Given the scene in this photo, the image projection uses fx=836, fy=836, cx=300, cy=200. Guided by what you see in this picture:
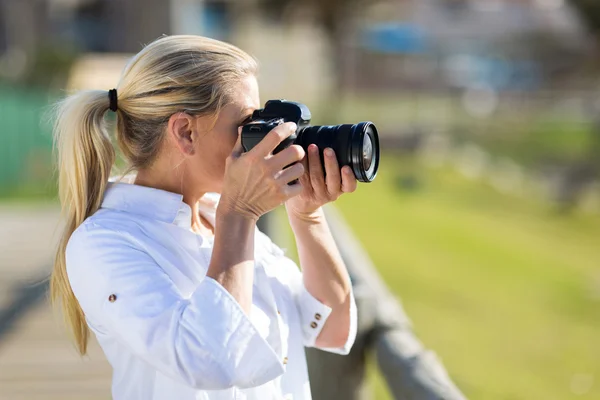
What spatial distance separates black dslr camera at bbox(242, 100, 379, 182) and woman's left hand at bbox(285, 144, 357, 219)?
15 mm

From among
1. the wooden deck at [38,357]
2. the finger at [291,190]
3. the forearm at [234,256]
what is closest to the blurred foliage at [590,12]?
the wooden deck at [38,357]

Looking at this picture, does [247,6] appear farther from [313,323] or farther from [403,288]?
[313,323]

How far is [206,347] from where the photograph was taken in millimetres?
1485

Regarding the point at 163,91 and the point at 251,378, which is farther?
the point at 163,91

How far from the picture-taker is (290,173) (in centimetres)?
163

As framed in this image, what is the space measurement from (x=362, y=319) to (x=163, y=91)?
1.32 metres

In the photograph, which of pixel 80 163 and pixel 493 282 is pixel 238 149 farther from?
pixel 493 282

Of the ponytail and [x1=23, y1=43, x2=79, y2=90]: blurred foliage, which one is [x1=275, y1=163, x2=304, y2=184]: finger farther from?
[x1=23, y1=43, x2=79, y2=90]: blurred foliage

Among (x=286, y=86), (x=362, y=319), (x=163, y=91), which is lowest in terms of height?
(x=286, y=86)

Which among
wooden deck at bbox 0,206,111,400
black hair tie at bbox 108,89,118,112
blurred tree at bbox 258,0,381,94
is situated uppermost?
black hair tie at bbox 108,89,118,112

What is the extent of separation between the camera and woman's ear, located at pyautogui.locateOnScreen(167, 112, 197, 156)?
174 centimetres

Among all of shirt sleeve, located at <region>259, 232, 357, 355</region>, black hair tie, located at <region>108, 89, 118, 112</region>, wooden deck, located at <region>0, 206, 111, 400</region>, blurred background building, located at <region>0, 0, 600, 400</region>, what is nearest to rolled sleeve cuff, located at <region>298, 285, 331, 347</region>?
shirt sleeve, located at <region>259, 232, 357, 355</region>

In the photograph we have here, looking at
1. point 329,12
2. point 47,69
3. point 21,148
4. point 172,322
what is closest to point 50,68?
point 47,69

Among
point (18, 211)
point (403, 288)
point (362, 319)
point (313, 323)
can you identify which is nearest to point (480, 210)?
point (403, 288)
